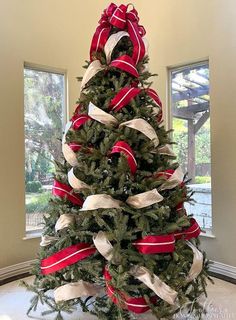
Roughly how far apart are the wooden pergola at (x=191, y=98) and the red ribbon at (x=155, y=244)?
155cm

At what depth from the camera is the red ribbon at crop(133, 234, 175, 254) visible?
1.81 meters

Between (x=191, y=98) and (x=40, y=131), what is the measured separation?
61.7 inches

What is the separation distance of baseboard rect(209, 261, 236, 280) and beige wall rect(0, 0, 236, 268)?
51mm

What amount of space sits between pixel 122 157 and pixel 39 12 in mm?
2088

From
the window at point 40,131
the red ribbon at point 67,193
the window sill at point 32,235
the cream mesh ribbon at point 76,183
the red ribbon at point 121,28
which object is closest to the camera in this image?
the cream mesh ribbon at point 76,183

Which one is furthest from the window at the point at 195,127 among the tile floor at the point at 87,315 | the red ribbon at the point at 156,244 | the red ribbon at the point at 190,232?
the red ribbon at the point at 156,244

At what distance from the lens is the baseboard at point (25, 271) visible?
2874 mm

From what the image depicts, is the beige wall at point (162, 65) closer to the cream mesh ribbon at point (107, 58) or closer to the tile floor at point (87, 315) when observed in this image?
the tile floor at point (87, 315)

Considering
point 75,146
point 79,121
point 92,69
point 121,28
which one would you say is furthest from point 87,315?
point 121,28

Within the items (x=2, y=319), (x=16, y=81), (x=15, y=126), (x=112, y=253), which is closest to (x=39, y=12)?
(x=16, y=81)

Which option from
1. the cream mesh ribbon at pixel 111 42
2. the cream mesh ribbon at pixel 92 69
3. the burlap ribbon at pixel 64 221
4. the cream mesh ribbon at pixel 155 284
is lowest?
the cream mesh ribbon at pixel 155 284

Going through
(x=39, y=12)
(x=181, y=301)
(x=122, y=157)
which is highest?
(x=39, y=12)

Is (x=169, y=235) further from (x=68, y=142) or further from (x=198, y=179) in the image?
(x=198, y=179)

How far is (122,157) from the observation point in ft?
6.10
